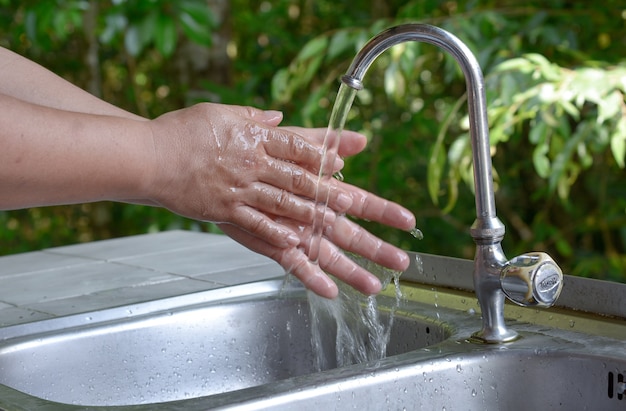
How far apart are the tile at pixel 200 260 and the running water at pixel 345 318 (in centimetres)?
28

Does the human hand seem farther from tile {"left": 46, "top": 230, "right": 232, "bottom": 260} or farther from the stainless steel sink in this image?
tile {"left": 46, "top": 230, "right": 232, "bottom": 260}

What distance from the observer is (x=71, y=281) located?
145 centimetres

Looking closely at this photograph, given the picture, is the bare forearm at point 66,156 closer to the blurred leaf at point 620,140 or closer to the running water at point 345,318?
the running water at point 345,318

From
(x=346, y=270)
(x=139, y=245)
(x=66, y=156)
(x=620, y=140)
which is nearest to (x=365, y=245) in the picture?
(x=346, y=270)

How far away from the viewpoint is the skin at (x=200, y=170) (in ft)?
3.01

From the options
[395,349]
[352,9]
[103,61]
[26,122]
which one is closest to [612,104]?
[395,349]

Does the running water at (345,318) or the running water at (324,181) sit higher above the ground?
the running water at (324,181)

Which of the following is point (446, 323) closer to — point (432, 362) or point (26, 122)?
point (432, 362)

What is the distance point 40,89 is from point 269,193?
33 centimetres

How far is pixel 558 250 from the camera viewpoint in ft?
9.96

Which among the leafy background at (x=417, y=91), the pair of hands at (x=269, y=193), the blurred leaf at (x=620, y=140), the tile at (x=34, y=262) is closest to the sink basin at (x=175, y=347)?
the pair of hands at (x=269, y=193)

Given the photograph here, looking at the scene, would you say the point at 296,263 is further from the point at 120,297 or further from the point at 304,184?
the point at 120,297

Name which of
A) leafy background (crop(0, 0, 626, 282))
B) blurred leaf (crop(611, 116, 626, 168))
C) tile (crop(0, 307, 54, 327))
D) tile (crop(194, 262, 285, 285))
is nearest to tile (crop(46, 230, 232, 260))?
tile (crop(194, 262, 285, 285))

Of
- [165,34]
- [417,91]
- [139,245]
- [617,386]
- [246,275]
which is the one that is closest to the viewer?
[617,386]
